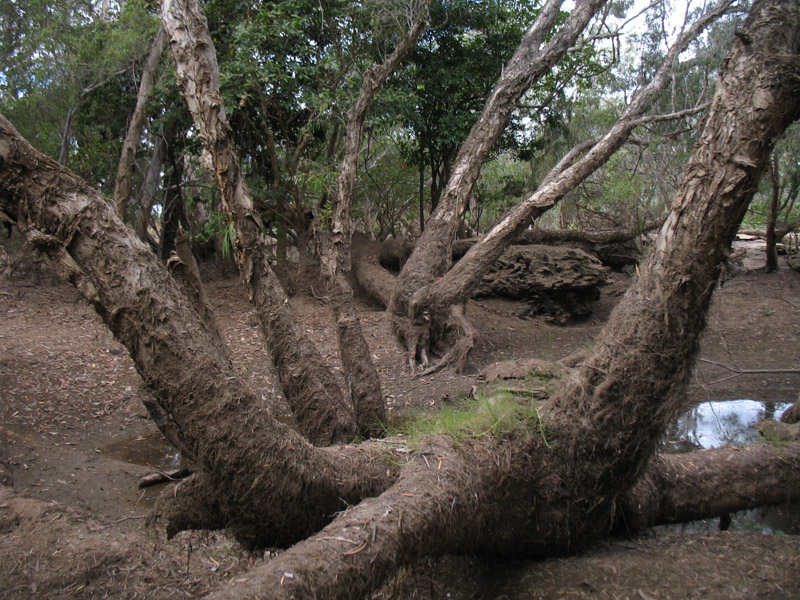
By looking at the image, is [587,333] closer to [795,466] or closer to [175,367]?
[795,466]

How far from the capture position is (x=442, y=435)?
10.4 feet

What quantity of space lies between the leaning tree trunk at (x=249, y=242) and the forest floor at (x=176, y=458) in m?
1.11

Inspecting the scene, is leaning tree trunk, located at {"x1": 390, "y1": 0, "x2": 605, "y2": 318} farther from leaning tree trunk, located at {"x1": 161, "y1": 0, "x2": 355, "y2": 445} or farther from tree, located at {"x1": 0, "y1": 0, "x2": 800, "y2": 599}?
tree, located at {"x1": 0, "y1": 0, "x2": 800, "y2": 599}

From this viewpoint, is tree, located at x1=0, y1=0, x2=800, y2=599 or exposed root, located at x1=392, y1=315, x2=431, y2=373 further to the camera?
exposed root, located at x1=392, y1=315, x2=431, y2=373

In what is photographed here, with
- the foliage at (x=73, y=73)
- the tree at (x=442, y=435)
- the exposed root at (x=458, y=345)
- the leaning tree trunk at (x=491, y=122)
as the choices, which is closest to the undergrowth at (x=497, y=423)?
the tree at (x=442, y=435)

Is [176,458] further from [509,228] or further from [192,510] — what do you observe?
[509,228]

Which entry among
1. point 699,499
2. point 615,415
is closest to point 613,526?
point 699,499

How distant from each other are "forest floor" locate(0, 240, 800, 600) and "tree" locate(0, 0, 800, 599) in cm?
31

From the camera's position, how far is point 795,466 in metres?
4.04

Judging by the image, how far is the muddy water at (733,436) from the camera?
171 inches

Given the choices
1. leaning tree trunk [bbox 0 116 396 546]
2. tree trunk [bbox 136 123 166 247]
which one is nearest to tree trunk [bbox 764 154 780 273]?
tree trunk [bbox 136 123 166 247]

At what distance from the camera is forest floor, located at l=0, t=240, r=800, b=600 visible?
276 cm

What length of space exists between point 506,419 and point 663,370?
0.86 meters

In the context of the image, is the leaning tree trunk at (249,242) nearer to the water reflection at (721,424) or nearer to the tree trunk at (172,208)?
the water reflection at (721,424)
